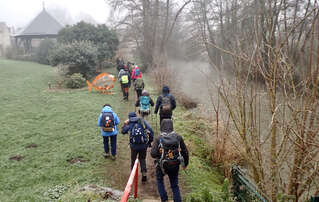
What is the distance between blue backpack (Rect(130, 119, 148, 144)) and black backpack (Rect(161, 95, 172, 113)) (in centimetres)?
191

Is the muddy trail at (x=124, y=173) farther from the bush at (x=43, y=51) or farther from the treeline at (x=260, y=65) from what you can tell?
the bush at (x=43, y=51)

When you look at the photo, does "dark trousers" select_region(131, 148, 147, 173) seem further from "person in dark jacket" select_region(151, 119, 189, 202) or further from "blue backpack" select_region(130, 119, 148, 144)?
"person in dark jacket" select_region(151, 119, 189, 202)

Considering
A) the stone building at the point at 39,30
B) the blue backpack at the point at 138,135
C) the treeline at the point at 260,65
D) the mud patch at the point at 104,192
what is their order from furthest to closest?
the stone building at the point at 39,30 → the blue backpack at the point at 138,135 → the mud patch at the point at 104,192 → the treeline at the point at 260,65

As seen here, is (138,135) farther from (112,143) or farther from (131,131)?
(112,143)

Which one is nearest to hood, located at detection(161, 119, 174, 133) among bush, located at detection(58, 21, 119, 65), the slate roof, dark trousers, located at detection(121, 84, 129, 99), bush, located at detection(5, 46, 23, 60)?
dark trousers, located at detection(121, 84, 129, 99)

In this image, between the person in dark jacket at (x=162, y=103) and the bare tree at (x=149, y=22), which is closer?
the person in dark jacket at (x=162, y=103)

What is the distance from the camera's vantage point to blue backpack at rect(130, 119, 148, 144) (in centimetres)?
524

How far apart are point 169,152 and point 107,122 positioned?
2304 millimetres

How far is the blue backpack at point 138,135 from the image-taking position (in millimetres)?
5242

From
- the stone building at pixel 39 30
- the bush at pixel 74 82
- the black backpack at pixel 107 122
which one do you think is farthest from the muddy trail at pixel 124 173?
the stone building at pixel 39 30

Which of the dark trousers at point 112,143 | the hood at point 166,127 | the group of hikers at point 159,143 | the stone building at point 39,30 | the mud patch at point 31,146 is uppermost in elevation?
the stone building at point 39,30

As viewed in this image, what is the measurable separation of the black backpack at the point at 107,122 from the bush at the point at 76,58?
1267cm

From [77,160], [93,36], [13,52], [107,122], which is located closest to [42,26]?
[13,52]

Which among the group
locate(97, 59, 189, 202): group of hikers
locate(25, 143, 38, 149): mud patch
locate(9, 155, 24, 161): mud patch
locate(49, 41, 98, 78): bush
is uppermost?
locate(49, 41, 98, 78): bush
